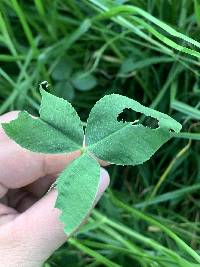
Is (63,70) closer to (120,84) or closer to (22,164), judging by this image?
(120,84)

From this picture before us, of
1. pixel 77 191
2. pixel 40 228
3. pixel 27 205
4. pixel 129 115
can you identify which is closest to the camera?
pixel 77 191

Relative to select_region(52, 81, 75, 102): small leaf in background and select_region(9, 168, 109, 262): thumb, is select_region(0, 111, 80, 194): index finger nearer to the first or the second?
select_region(9, 168, 109, 262): thumb

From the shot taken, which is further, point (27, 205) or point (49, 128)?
point (27, 205)

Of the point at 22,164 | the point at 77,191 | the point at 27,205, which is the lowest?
the point at 27,205

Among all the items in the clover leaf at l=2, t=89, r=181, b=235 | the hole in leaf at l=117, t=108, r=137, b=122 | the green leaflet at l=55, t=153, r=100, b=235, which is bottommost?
the hole in leaf at l=117, t=108, r=137, b=122

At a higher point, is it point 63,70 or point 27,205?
point 63,70

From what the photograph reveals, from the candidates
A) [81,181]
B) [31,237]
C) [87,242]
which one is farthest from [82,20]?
[81,181]

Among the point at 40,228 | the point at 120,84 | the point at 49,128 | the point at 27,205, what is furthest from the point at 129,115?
the point at 49,128

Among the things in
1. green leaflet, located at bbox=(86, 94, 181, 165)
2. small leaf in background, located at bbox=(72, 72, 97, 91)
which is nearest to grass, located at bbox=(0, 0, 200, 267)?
small leaf in background, located at bbox=(72, 72, 97, 91)
